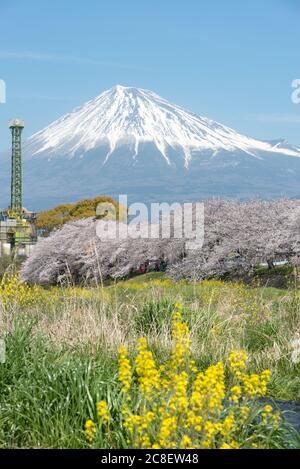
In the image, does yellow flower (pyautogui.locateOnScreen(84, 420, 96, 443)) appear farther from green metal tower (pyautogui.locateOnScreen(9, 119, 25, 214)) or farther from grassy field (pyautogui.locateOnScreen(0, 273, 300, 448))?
green metal tower (pyautogui.locateOnScreen(9, 119, 25, 214))

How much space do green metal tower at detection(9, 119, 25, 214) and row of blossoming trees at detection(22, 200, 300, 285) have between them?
54.2m

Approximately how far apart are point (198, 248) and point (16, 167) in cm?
7148

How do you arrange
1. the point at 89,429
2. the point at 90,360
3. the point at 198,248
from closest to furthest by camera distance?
1. the point at 89,429
2. the point at 90,360
3. the point at 198,248

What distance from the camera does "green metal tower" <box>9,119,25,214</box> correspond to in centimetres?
9738

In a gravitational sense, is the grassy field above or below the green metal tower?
below

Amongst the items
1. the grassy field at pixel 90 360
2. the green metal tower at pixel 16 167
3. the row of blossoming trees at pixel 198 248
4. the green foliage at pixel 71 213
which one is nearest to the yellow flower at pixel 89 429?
the grassy field at pixel 90 360

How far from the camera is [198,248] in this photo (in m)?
31.6

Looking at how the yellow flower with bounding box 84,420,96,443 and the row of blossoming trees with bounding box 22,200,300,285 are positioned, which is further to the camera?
the row of blossoming trees with bounding box 22,200,300,285

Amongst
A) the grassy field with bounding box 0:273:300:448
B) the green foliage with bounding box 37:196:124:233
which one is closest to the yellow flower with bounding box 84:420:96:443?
the grassy field with bounding box 0:273:300:448

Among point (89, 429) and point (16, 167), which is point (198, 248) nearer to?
point (89, 429)

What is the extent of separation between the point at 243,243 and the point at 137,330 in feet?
67.8

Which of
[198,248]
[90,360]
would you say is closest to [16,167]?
[198,248]
